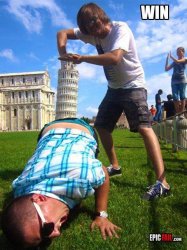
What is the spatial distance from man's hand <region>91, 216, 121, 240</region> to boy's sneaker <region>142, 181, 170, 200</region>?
0.94m

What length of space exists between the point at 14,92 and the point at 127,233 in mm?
142996

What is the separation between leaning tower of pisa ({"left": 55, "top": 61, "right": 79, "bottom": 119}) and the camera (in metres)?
154

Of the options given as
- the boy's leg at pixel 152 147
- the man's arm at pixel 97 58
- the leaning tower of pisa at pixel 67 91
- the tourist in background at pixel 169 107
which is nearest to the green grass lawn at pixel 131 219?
the boy's leg at pixel 152 147

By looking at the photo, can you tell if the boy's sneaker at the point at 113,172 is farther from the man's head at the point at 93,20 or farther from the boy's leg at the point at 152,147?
the man's head at the point at 93,20

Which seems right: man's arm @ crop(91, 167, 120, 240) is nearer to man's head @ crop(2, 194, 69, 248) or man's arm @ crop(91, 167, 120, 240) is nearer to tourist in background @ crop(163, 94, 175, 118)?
man's head @ crop(2, 194, 69, 248)

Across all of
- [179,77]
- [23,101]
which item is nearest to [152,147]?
[179,77]

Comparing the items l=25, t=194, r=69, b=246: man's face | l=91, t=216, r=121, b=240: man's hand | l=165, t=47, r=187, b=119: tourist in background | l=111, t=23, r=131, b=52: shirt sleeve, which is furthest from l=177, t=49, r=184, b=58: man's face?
l=25, t=194, r=69, b=246: man's face

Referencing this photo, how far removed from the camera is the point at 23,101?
5576 inches

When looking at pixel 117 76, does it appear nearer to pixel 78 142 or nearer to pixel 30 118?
pixel 78 142

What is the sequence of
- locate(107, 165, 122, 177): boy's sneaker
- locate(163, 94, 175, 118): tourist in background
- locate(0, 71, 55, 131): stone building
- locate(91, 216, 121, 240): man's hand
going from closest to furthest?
1. locate(91, 216, 121, 240): man's hand
2. locate(107, 165, 122, 177): boy's sneaker
3. locate(163, 94, 175, 118): tourist in background
4. locate(0, 71, 55, 131): stone building

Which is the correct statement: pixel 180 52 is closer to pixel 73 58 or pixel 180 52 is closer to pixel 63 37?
pixel 63 37

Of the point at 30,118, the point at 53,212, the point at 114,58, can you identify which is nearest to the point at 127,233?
the point at 53,212

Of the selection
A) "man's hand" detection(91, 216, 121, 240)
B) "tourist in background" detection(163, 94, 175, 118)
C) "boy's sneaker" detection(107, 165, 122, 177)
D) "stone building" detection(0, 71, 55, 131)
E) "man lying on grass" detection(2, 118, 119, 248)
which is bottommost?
"man's hand" detection(91, 216, 121, 240)

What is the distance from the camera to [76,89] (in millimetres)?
160375
